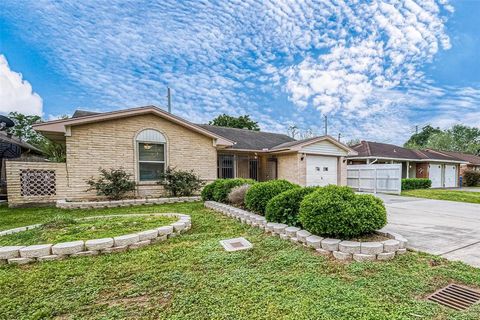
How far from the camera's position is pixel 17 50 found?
10719 mm

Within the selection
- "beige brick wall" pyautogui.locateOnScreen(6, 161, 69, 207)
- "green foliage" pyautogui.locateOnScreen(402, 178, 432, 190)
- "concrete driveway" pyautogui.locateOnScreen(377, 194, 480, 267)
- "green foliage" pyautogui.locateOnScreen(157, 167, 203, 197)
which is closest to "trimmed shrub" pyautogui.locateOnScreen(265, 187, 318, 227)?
"concrete driveway" pyautogui.locateOnScreen(377, 194, 480, 267)

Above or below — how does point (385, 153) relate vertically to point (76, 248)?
above

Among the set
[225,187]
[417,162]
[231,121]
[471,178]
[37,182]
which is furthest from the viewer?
[231,121]

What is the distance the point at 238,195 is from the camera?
695 centimetres

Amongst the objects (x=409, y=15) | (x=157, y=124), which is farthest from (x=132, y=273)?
(x=409, y=15)

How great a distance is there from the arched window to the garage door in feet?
78.3

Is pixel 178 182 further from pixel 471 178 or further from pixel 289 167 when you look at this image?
pixel 471 178

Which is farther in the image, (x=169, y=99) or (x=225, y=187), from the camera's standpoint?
(x=169, y=99)

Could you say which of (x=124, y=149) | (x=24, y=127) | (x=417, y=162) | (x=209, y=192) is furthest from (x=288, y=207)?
(x=24, y=127)

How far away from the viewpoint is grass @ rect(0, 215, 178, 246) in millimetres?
3893

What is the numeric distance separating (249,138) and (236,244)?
13251mm

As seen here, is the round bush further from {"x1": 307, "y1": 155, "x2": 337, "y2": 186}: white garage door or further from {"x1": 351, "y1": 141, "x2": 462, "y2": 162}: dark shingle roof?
{"x1": 351, "y1": 141, "x2": 462, "y2": 162}: dark shingle roof

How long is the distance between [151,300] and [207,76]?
47.0 feet

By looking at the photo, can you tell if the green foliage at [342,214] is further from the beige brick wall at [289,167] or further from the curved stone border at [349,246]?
the beige brick wall at [289,167]
